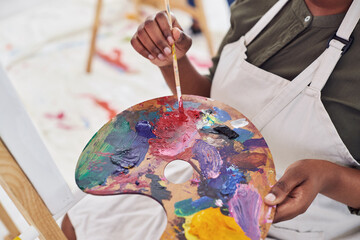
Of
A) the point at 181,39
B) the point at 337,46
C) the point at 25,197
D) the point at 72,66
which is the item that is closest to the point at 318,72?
the point at 337,46

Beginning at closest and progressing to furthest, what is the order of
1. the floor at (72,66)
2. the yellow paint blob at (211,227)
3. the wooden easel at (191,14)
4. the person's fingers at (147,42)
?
the yellow paint blob at (211,227) → the person's fingers at (147,42) → the floor at (72,66) → the wooden easel at (191,14)

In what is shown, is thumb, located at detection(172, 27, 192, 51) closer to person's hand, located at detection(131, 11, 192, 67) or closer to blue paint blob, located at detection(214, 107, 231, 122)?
person's hand, located at detection(131, 11, 192, 67)

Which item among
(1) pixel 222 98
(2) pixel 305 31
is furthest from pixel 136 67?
(2) pixel 305 31

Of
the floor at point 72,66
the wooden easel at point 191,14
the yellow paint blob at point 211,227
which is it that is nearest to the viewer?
the yellow paint blob at point 211,227

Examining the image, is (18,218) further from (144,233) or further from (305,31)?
(305,31)

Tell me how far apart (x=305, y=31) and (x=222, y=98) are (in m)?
0.26

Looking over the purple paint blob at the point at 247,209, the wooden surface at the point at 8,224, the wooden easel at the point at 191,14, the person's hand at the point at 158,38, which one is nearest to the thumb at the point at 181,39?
the person's hand at the point at 158,38

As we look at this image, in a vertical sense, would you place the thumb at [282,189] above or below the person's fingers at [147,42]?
below

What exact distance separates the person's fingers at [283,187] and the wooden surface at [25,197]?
0.41 metres

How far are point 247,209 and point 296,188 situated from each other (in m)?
0.11

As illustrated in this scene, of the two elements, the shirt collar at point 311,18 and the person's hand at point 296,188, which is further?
the shirt collar at point 311,18

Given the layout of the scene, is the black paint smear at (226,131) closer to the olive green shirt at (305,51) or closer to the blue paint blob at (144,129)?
the blue paint blob at (144,129)

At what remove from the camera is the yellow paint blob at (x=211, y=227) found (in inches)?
18.7

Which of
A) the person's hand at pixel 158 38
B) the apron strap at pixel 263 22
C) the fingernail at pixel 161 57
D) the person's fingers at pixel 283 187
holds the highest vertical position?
the person's hand at pixel 158 38
